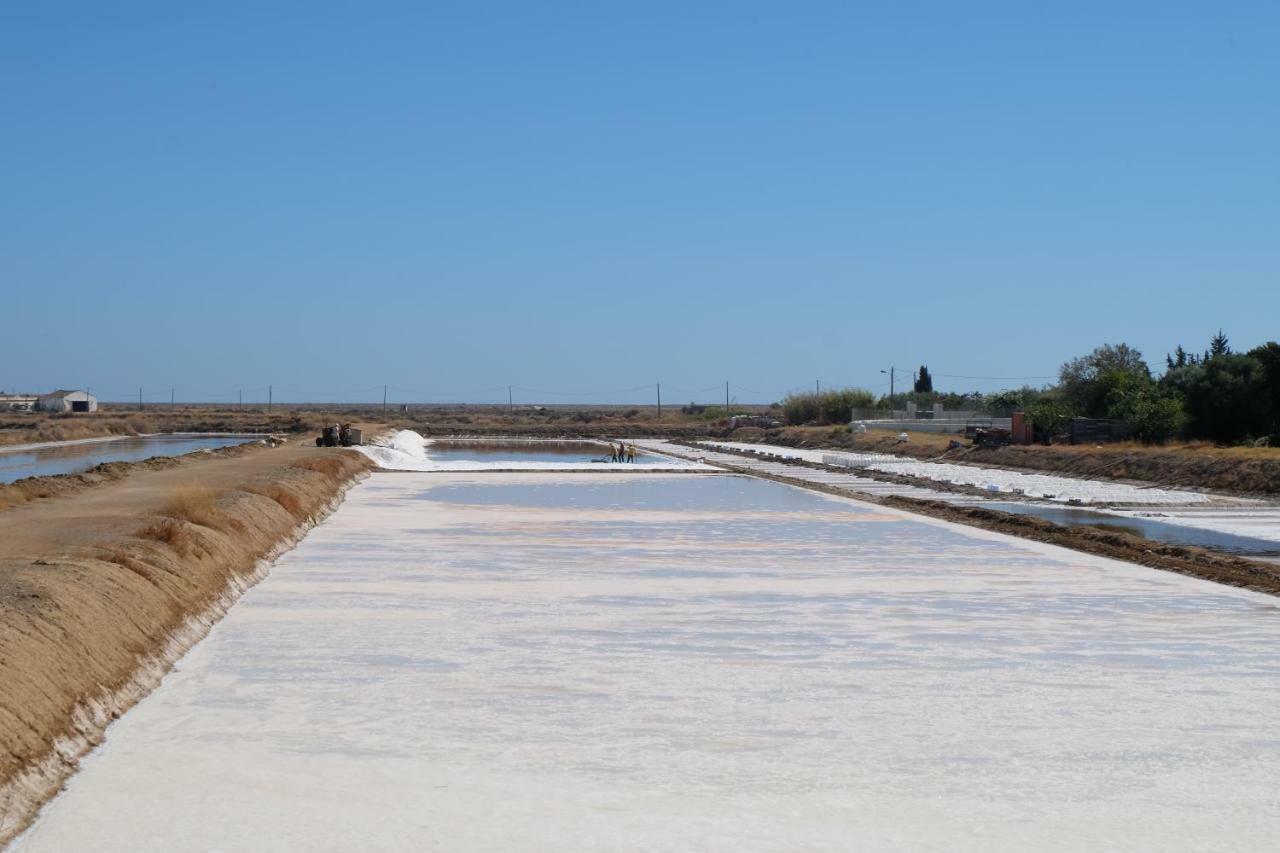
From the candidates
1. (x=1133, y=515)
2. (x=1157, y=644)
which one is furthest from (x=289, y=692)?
(x=1133, y=515)

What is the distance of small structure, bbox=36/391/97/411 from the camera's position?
122562 millimetres

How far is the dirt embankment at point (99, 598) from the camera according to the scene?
26.0 feet

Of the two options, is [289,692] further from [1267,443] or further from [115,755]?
[1267,443]

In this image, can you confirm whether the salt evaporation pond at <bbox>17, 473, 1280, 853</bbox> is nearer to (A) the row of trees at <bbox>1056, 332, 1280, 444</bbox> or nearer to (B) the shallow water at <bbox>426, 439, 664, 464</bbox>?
(A) the row of trees at <bbox>1056, 332, 1280, 444</bbox>

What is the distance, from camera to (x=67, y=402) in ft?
405

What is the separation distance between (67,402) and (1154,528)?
11516 cm

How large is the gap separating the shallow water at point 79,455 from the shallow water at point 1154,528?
864 inches

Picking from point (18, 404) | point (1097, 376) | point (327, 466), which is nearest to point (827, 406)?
point (1097, 376)

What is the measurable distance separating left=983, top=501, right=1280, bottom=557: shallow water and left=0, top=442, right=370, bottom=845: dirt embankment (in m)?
13.6

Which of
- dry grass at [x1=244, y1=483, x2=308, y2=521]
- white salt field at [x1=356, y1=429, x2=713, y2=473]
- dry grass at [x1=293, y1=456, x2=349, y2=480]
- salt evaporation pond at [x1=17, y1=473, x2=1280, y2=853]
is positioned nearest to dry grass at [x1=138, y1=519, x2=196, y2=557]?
salt evaporation pond at [x1=17, y1=473, x2=1280, y2=853]

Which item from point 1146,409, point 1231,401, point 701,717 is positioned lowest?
point 701,717

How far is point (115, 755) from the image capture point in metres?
8.28

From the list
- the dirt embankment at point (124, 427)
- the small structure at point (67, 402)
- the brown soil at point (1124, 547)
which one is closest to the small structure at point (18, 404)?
the small structure at point (67, 402)

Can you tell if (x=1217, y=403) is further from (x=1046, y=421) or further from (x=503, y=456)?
(x=503, y=456)
